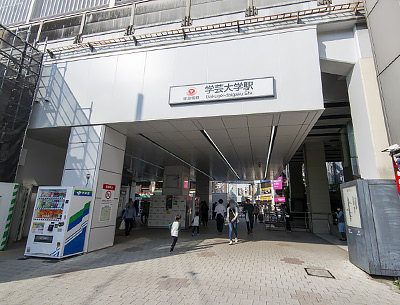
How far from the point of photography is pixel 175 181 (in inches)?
578

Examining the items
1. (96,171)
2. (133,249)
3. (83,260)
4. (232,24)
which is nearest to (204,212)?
(133,249)

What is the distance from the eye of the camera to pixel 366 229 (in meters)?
5.04

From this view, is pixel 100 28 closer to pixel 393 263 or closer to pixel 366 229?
pixel 366 229

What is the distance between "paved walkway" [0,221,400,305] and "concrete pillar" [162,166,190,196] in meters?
7.52

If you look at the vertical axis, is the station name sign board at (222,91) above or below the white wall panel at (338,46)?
below

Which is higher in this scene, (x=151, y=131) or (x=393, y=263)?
(x=151, y=131)

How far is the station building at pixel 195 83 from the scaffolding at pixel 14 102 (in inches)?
10.7

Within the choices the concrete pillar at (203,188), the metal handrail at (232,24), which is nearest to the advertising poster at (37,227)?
the metal handrail at (232,24)

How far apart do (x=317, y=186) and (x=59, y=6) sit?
659 inches

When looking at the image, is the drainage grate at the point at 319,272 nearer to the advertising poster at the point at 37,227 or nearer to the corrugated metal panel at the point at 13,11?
the advertising poster at the point at 37,227

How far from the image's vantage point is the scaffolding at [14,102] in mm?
7445

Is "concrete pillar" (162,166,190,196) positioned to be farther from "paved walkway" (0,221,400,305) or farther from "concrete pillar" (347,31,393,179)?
"concrete pillar" (347,31,393,179)

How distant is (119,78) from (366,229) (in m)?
8.60

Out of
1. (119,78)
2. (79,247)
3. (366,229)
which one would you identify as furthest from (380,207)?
(119,78)
